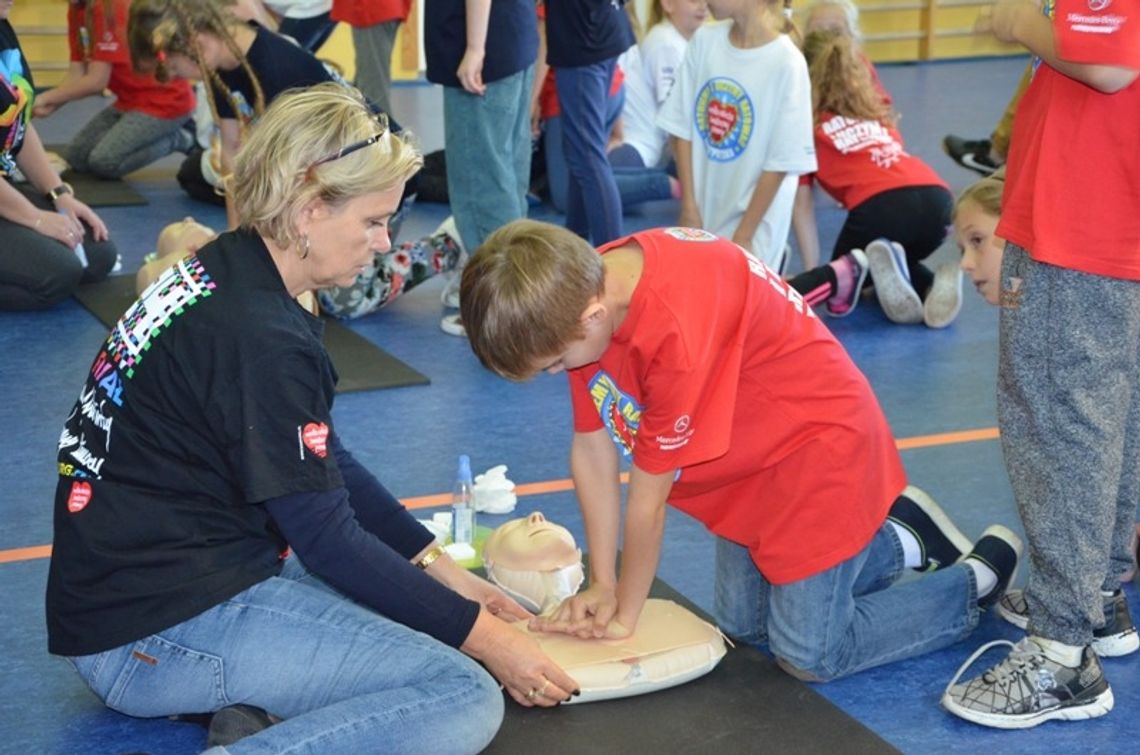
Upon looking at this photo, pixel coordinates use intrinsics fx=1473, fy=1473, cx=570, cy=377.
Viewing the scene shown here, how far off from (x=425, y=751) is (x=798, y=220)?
3512 millimetres

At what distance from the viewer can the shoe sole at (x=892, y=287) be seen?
479 cm

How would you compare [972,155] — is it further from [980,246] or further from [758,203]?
[980,246]

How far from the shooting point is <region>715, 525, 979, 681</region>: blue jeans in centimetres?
251

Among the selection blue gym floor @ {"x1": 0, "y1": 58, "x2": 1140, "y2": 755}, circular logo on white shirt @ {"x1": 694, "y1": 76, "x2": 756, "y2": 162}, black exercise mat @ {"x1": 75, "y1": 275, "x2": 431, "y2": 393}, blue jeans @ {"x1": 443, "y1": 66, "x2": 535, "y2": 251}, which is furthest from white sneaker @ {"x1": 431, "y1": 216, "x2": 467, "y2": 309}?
circular logo on white shirt @ {"x1": 694, "y1": 76, "x2": 756, "y2": 162}

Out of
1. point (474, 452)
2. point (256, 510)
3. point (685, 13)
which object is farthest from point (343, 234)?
point (685, 13)

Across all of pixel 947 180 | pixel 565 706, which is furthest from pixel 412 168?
pixel 947 180

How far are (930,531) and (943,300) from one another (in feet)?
6.63

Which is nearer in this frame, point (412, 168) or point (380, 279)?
point (412, 168)

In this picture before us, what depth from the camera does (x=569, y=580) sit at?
279 cm

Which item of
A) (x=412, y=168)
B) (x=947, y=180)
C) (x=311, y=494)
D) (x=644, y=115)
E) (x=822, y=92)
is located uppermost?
(x=412, y=168)

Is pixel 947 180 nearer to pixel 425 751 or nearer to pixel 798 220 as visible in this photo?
pixel 798 220

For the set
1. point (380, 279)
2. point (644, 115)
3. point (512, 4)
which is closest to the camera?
point (512, 4)

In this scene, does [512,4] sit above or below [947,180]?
above

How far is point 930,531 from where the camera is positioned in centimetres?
289
